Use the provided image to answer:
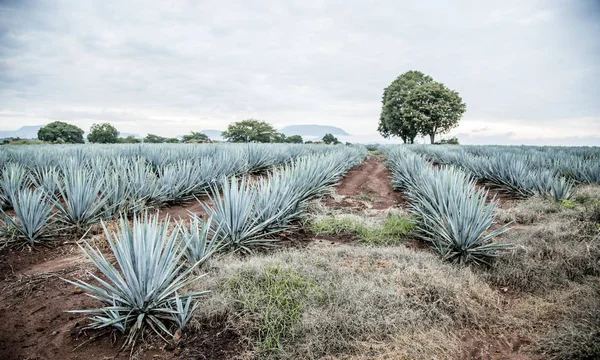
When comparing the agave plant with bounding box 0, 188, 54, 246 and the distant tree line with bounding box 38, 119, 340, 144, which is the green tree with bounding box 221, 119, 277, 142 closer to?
the distant tree line with bounding box 38, 119, 340, 144

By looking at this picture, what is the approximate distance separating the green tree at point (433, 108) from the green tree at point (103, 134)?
42764 mm

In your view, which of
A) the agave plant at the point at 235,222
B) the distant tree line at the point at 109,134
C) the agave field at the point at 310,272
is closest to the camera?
the agave field at the point at 310,272

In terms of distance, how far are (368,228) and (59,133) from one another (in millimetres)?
59744

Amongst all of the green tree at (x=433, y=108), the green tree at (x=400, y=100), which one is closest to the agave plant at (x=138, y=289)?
the green tree at (x=433, y=108)

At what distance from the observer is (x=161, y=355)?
1.79m

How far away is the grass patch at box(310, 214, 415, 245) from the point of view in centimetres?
382

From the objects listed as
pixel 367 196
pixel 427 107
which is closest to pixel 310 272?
pixel 367 196

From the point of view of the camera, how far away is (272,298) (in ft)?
7.16

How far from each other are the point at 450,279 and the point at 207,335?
1933 mm

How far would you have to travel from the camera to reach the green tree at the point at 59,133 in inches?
1864

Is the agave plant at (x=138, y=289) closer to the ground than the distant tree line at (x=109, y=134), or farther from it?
closer to the ground

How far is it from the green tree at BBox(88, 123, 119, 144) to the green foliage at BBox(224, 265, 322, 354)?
52037mm

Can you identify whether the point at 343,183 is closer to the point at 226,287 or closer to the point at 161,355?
the point at 226,287

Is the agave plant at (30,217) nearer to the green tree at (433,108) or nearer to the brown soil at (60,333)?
the brown soil at (60,333)
